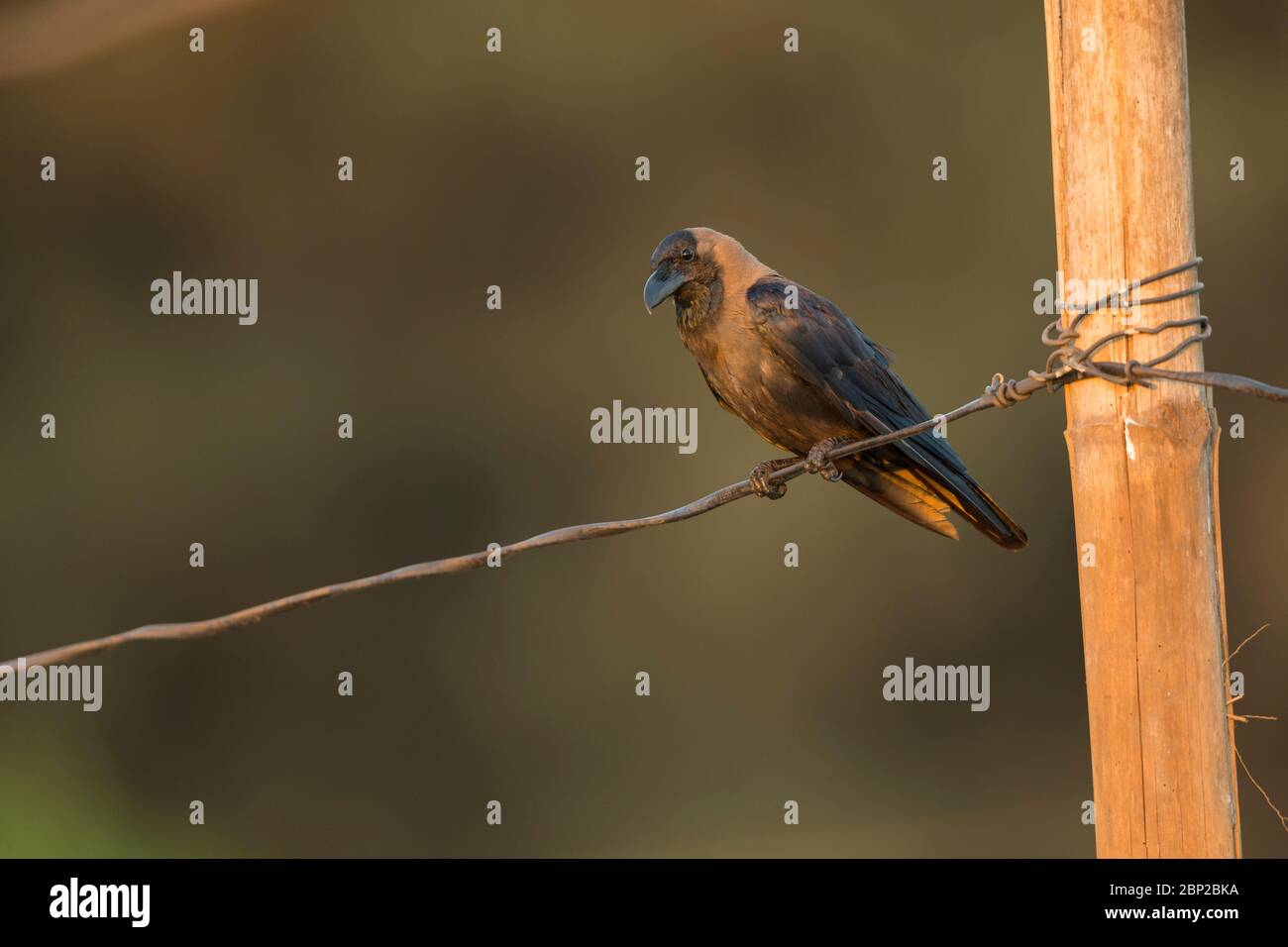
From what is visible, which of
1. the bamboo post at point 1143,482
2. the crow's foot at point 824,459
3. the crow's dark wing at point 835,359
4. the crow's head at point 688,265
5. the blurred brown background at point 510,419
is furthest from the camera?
the blurred brown background at point 510,419

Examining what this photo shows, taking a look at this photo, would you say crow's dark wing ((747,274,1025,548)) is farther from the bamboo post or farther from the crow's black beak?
the bamboo post

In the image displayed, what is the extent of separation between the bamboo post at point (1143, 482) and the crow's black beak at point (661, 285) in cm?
150

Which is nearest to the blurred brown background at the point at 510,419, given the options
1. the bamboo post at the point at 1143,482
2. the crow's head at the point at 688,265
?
the crow's head at the point at 688,265

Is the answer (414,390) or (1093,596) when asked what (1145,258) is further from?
(414,390)

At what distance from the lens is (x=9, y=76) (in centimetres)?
874

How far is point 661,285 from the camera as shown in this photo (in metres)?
3.87

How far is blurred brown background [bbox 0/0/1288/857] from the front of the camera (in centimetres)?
873

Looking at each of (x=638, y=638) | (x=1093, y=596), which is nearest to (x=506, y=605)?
(x=638, y=638)

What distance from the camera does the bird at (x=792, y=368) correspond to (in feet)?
12.2

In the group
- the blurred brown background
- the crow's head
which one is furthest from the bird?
the blurred brown background

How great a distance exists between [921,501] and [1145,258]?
1482 mm

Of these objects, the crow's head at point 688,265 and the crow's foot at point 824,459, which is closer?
the crow's foot at point 824,459

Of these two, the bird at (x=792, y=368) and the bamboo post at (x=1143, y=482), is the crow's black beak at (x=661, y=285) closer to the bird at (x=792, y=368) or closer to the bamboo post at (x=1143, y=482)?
the bird at (x=792, y=368)

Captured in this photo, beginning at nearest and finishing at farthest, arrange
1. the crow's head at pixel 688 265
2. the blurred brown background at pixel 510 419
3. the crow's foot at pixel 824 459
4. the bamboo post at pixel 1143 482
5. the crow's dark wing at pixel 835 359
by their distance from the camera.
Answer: the bamboo post at pixel 1143 482
the crow's foot at pixel 824 459
the crow's dark wing at pixel 835 359
the crow's head at pixel 688 265
the blurred brown background at pixel 510 419
